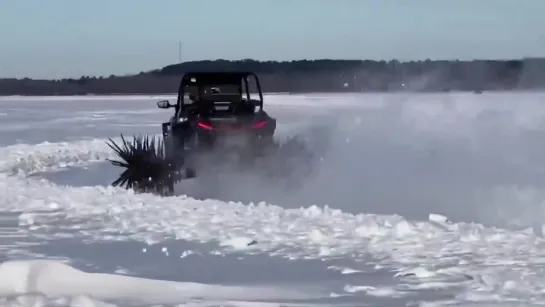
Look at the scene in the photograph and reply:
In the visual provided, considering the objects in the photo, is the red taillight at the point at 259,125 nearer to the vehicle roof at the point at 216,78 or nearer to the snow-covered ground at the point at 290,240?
the snow-covered ground at the point at 290,240

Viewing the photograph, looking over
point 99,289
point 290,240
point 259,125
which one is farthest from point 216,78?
point 99,289

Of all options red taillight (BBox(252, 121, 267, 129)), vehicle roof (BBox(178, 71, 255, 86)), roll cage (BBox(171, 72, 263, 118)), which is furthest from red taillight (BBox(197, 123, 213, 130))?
vehicle roof (BBox(178, 71, 255, 86))

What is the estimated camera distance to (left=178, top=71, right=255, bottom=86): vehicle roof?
→ 520 inches

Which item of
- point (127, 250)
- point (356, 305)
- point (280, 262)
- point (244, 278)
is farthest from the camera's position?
point (127, 250)

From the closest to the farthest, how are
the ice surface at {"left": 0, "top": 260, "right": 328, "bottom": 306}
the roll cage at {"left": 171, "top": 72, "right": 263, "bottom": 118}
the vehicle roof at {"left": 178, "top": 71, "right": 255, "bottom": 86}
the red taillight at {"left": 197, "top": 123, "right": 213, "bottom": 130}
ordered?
the ice surface at {"left": 0, "top": 260, "right": 328, "bottom": 306} < the red taillight at {"left": 197, "top": 123, "right": 213, "bottom": 130} < the roll cage at {"left": 171, "top": 72, "right": 263, "bottom": 118} < the vehicle roof at {"left": 178, "top": 71, "right": 255, "bottom": 86}

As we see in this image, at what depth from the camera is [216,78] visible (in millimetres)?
13562

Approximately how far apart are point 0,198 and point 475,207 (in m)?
6.93

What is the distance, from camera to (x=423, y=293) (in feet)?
17.4

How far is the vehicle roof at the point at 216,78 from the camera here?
43.4ft

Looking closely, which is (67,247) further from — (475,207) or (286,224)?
(475,207)

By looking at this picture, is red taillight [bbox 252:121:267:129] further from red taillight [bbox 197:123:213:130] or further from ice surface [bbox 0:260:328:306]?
ice surface [bbox 0:260:328:306]

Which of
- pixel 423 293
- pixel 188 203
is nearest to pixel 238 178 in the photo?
pixel 188 203

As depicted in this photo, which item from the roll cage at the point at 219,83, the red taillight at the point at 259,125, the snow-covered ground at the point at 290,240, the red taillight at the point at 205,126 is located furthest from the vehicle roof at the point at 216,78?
the snow-covered ground at the point at 290,240

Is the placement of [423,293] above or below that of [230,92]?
below
